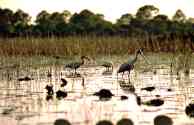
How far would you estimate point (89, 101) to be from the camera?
9.15 meters

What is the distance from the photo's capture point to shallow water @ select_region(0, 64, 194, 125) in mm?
7545

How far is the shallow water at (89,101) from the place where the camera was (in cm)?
754

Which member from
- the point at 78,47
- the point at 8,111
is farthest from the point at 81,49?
the point at 8,111

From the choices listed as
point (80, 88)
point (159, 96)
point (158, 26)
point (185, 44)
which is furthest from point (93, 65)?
point (158, 26)

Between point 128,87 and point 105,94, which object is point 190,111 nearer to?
point 105,94

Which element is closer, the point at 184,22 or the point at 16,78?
the point at 16,78

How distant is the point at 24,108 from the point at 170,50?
14.8 m

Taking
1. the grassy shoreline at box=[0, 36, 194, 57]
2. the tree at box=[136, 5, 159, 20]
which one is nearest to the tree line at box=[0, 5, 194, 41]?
the tree at box=[136, 5, 159, 20]

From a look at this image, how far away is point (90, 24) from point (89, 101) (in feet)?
126

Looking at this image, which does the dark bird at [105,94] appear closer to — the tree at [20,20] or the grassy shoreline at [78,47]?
the grassy shoreline at [78,47]

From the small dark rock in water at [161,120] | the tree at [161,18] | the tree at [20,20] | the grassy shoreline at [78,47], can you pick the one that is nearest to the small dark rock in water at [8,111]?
the small dark rock in water at [161,120]

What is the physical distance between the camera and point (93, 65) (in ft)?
61.8

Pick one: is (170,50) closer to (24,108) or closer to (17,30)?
(24,108)

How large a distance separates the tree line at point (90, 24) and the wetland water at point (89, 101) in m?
29.1
